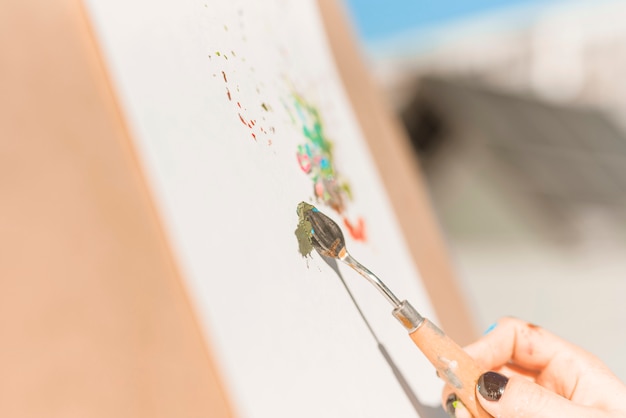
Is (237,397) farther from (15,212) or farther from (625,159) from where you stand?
(625,159)

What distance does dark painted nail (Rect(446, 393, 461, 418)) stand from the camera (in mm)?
438

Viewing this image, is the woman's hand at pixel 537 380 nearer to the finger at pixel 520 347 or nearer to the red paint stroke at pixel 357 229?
the finger at pixel 520 347

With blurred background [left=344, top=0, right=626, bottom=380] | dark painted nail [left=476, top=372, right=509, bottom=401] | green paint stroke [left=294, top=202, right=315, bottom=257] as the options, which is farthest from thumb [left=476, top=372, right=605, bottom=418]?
blurred background [left=344, top=0, right=626, bottom=380]

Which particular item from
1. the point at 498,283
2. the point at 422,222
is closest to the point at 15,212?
the point at 422,222

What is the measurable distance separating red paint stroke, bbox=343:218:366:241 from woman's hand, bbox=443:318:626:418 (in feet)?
0.38

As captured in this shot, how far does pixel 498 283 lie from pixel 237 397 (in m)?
1.58

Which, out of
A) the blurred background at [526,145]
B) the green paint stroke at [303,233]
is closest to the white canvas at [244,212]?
the green paint stroke at [303,233]

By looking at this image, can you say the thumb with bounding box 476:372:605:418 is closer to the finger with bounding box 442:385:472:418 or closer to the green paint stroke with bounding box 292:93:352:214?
the finger with bounding box 442:385:472:418

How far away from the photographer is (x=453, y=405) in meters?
0.44

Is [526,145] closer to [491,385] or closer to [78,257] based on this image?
[491,385]

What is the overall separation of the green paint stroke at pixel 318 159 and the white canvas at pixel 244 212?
0.01 m

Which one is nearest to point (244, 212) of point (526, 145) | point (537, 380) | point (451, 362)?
point (451, 362)

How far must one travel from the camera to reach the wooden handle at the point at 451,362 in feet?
1.35

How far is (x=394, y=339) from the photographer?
0.47 meters
